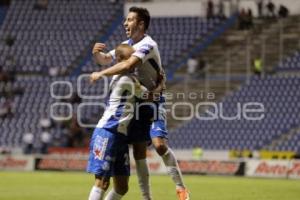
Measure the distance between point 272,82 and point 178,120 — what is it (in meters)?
4.30

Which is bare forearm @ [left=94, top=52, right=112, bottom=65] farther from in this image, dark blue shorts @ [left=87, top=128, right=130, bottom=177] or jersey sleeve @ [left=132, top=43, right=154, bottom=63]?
dark blue shorts @ [left=87, top=128, right=130, bottom=177]

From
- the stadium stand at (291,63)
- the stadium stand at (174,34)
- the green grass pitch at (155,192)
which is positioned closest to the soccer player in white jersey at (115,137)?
the green grass pitch at (155,192)

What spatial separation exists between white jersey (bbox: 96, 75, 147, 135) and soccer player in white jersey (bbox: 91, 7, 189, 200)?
225 millimetres

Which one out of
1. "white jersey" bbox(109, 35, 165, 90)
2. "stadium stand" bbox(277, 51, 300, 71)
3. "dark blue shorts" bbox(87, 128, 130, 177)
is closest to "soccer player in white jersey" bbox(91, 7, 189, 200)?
"white jersey" bbox(109, 35, 165, 90)

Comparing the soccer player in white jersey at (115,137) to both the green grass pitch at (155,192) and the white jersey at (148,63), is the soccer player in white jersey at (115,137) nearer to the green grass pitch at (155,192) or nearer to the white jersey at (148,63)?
the white jersey at (148,63)

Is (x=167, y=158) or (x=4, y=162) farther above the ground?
(x=167, y=158)

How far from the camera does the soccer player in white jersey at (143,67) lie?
9.90 m

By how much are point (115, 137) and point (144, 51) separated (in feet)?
3.76

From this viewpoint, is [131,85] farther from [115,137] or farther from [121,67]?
[115,137]

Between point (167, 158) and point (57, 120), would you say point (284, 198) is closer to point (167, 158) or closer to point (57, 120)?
point (167, 158)

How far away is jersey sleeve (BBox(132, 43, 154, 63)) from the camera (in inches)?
395

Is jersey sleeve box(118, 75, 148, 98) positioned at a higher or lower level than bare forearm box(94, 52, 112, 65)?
lower

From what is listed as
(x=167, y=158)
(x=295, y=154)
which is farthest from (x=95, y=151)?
(x=295, y=154)

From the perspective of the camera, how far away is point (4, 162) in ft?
102
